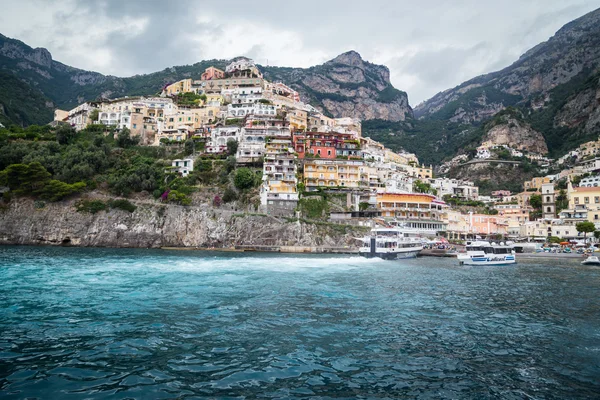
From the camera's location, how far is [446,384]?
718 centimetres

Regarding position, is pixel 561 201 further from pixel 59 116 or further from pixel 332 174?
pixel 59 116

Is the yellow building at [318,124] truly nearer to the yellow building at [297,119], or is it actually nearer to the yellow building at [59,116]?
the yellow building at [297,119]

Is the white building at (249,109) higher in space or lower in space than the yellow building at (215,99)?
lower

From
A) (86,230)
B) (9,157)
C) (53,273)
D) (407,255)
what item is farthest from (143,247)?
(407,255)

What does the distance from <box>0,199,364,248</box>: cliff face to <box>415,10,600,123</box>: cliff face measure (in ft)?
414

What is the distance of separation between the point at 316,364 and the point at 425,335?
4053 millimetres

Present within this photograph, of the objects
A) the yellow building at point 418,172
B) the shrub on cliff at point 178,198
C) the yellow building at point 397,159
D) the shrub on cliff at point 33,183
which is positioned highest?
the yellow building at point 397,159

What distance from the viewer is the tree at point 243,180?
2055 inches

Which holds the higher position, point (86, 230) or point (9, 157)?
point (9, 157)

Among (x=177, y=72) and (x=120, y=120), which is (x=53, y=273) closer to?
(x=120, y=120)

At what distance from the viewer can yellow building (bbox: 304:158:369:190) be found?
58.7 m

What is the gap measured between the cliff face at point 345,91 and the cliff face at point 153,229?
11587cm

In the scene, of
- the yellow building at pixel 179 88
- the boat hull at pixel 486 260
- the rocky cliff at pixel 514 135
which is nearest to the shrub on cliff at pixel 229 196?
the boat hull at pixel 486 260

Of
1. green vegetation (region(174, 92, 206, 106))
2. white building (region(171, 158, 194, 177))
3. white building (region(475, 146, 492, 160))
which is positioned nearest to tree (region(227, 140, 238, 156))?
white building (region(171, 158, 194, 177))
